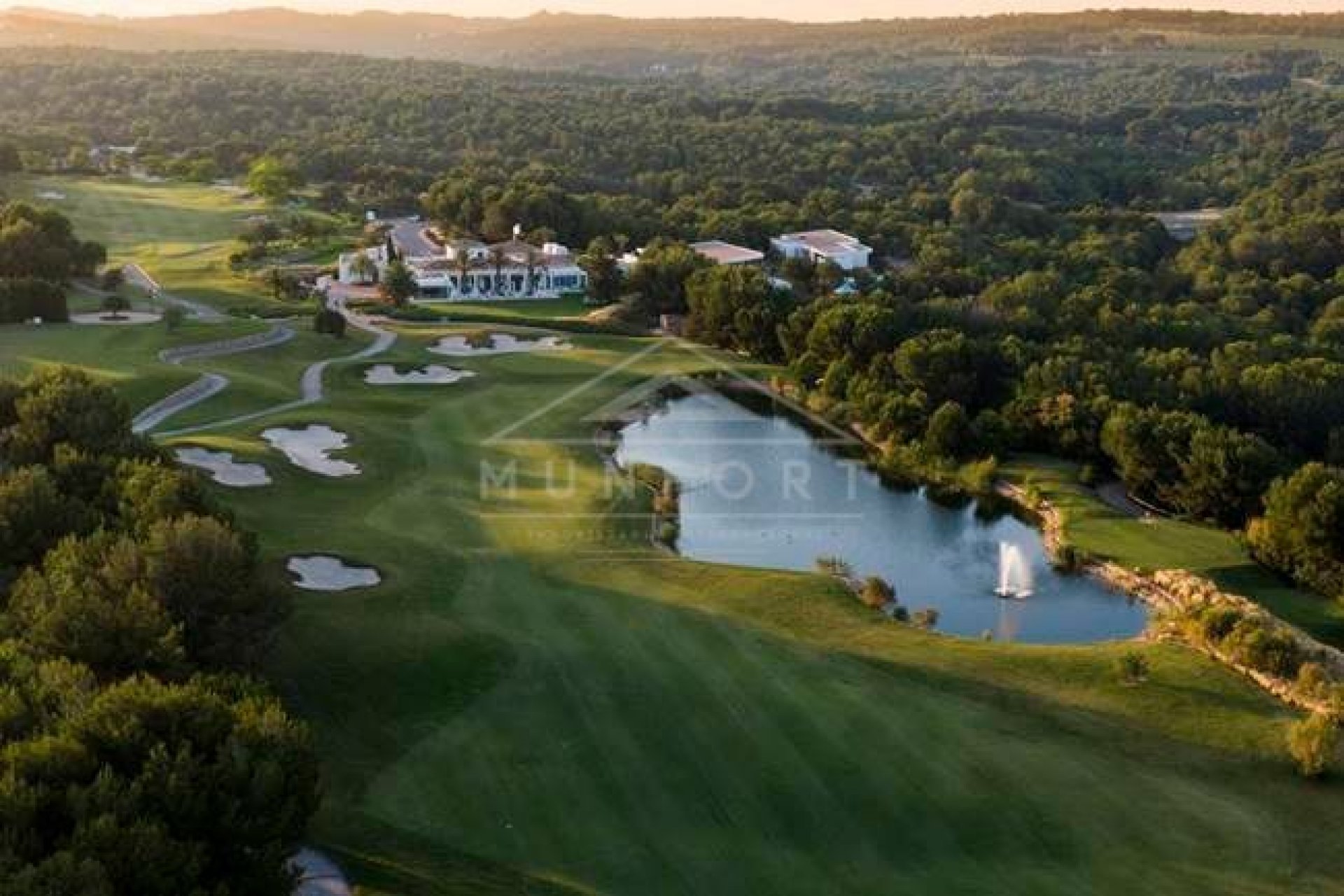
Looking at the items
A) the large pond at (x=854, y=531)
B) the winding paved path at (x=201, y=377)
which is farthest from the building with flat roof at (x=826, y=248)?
the winding paved path at (x=201, y=377)

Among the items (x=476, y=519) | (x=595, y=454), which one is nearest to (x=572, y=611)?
(x=476, y=519)

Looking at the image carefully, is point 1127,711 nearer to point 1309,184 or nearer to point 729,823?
point 729,823

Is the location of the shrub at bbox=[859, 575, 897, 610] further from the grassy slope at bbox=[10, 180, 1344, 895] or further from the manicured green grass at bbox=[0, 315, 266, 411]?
the manicured green grass at bbox=[0, 315, 266, 411]

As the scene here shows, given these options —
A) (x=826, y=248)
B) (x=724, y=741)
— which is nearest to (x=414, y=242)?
(x=826, y=248)

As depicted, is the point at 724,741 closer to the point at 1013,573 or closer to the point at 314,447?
the point at 1013,573

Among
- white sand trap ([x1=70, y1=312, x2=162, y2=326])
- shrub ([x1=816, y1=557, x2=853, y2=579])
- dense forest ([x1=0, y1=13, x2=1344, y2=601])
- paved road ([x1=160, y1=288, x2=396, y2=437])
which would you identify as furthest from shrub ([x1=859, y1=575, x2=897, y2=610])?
white sand trap ([x1=70, y1=312, x2=162, y2=326])

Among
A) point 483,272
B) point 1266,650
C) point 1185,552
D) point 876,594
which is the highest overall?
point 483,272

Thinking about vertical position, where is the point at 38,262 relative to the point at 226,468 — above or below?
above
